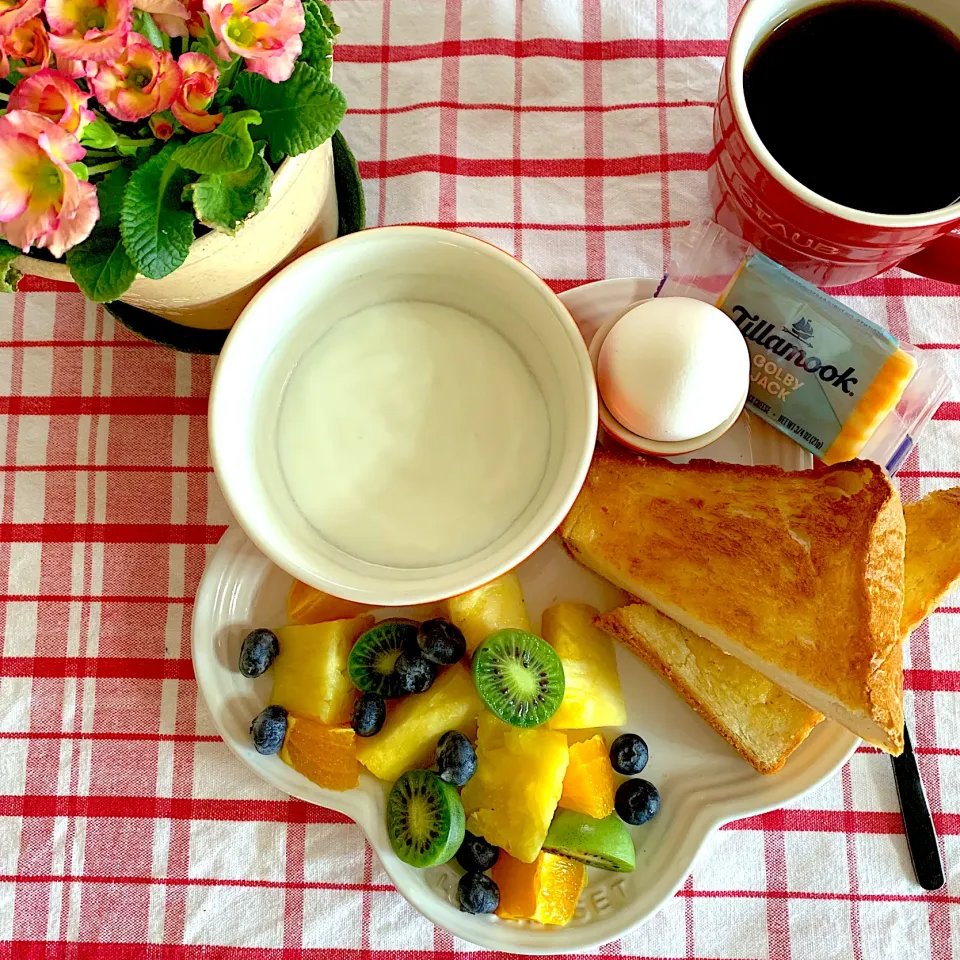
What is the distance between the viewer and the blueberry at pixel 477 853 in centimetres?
94

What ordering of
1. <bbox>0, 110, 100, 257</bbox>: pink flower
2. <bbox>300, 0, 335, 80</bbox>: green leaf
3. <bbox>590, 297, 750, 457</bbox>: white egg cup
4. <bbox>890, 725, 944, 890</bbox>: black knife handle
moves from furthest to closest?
<bbox>890, 725, 944, 890</bbox>: black knife handle
<bbox>590, 297, 750, 457</bbox>: white egg cup
<bbox>300, 0, 335, 80</bbox>: green leaf
<bbox>0, 110, 100, 257</bbox>: pink flower

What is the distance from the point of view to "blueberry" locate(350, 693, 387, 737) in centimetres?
92

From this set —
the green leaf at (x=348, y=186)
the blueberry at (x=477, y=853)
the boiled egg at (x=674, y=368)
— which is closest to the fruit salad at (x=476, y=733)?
the blueberry at (x=477, y=853)

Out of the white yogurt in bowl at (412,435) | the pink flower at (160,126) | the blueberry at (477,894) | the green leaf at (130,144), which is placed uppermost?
the pink flower at (160,126)

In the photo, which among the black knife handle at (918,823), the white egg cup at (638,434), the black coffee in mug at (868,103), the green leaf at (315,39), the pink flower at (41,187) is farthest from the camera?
the black knife handle at (918,823)

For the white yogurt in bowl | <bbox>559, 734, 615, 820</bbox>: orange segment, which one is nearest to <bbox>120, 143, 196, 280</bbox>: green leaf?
the white yogurt in bowl

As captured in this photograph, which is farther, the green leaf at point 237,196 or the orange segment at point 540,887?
the orange segment at point 540,887

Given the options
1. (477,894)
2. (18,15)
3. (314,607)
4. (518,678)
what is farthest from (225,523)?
(18,15)

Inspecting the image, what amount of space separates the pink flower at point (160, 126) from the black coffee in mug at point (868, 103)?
1.61ft

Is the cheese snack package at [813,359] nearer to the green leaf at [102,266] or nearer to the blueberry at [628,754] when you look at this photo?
the blueberry at [628,754]

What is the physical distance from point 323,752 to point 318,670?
85 millimetres

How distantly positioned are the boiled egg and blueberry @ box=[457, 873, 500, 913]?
0.49 meters

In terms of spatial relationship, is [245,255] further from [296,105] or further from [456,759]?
[456,759]

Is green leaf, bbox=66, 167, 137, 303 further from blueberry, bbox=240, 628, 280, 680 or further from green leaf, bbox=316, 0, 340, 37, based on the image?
blueberry, bbox=240, 628, 280, 680
